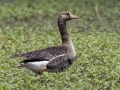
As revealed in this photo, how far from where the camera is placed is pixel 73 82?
852cm

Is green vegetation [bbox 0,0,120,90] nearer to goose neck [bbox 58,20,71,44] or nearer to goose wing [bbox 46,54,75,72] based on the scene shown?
goose wing [bbox 46,54,75,72]

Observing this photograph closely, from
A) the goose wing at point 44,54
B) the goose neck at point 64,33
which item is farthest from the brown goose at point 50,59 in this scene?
the goose neck at point 64,33

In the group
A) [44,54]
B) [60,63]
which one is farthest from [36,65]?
[60,63]

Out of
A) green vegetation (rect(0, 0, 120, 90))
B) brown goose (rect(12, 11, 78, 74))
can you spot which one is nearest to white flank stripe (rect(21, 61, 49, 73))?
brown goose (rect(12, 11, 78, 74))

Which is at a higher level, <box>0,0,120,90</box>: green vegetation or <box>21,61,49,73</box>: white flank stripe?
<box>21,61,49,73</box>: white flank stripe

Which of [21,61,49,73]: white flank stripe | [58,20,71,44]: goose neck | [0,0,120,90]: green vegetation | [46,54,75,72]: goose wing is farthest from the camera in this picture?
[58,20,71,44]: goose neck

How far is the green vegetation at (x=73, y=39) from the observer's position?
328 inches

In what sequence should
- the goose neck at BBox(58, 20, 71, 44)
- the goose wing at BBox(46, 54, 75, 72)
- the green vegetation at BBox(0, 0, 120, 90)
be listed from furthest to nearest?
1. the goose neck at BBox(58, 20, 71, 44)
2. the goose wing at BBox(46, 54, 75, 72)
3. the green vegetation at BBox(0, 0, 120, 90)

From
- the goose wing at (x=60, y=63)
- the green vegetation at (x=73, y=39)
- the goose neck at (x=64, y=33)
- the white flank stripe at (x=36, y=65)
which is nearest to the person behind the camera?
the green vegetation at (x=73, y=39)

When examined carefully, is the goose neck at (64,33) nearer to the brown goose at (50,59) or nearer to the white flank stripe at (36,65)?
the brown goose at (50,59)

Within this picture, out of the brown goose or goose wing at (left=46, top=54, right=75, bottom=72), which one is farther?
goose wing at (left=46, top=54, right=75, bottom=72)

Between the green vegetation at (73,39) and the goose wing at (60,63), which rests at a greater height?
the goose wing at (60,63)

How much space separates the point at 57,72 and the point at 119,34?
5.17 m

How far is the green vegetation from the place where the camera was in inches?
328
